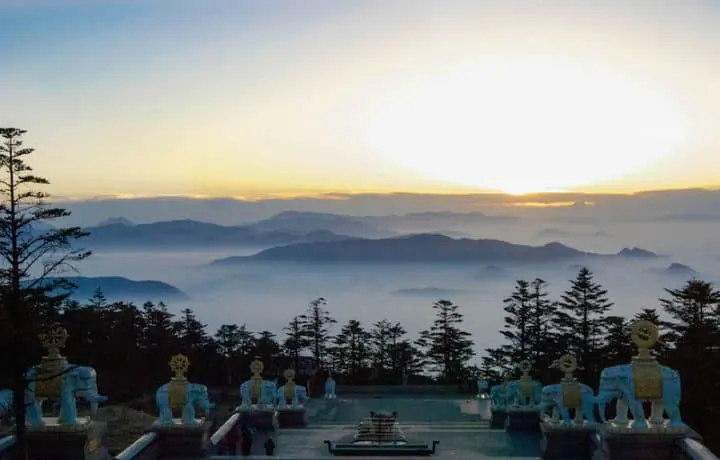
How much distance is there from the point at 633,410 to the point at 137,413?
13.6 m

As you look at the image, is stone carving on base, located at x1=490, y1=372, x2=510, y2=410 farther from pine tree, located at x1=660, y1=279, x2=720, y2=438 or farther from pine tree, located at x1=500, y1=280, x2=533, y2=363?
pine tree, located at x1=500, y1=280, x2=533, y2=363

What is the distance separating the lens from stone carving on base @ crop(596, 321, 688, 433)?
432 inches

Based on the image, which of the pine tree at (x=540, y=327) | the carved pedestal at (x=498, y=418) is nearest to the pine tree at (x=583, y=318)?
the pine tree at (x=540, y=327)

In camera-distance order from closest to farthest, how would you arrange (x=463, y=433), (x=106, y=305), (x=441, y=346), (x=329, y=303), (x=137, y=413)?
(x=463, y=433) < (x=137, y=413) < (x=441, y=346) < (x=106, y=305) < (x=329, y=303)

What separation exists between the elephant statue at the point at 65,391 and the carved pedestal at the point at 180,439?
4.26 ft

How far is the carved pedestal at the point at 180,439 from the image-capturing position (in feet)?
40.8

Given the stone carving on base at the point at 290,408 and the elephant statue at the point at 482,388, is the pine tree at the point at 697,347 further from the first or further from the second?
the stone carving on base at the point at 290,408

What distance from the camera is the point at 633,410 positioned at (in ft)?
36.5

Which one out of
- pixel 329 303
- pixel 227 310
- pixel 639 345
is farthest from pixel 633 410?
pixel 329 303

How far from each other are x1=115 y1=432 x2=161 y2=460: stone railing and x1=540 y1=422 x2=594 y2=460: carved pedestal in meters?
5.30

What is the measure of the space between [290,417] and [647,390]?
27.1ft

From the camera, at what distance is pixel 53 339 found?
11.4m

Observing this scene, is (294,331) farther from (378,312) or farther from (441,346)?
(378,312)

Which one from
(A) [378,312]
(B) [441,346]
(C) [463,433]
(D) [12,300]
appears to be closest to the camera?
(D) [12,300]
